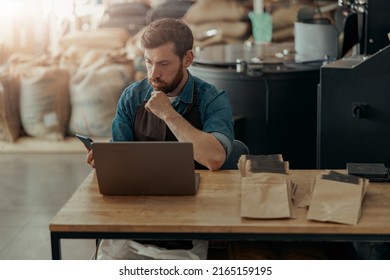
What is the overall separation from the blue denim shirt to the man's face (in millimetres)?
63

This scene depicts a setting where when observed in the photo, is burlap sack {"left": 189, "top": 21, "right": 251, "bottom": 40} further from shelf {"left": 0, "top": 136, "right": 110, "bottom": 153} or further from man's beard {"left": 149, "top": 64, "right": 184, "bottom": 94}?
man's beard {"left": 149, "top": 64, "right": 184, "bottom": 94}

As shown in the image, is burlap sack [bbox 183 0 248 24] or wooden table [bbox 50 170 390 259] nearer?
wooden table [bbox 50 170 390 259]

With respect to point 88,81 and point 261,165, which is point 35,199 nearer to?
point 88,81

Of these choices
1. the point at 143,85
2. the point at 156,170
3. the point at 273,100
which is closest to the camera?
the point at 156,170

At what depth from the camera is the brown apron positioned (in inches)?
111

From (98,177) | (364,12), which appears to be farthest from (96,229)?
(364,12)

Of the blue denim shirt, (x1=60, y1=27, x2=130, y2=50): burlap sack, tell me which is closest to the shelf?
(x1=60, y1=27, x2=130, y2=50): burlap sack

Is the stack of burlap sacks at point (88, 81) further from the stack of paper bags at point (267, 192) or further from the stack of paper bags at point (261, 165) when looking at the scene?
the stack of paper bags at point (267, 192)

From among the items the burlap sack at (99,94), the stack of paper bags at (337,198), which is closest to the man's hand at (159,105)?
the stack of paper bags at (337,198)

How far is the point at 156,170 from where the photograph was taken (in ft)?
7.57

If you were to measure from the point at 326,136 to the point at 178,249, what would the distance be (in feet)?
4.16

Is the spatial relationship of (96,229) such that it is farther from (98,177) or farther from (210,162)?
(210,162)

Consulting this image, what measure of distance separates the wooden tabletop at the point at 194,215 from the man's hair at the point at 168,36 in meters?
0.54

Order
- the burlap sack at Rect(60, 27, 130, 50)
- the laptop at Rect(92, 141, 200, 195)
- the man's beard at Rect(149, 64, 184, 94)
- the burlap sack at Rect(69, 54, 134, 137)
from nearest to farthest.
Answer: the laptop at Rect(92, 141, 200, 195) → the man's beard at Rect(149, 64, 184, 94) → the burlap sack at Rect(69, 54, 134, 137) → the burlap sack at Rect(60, 27, 130, 50)
